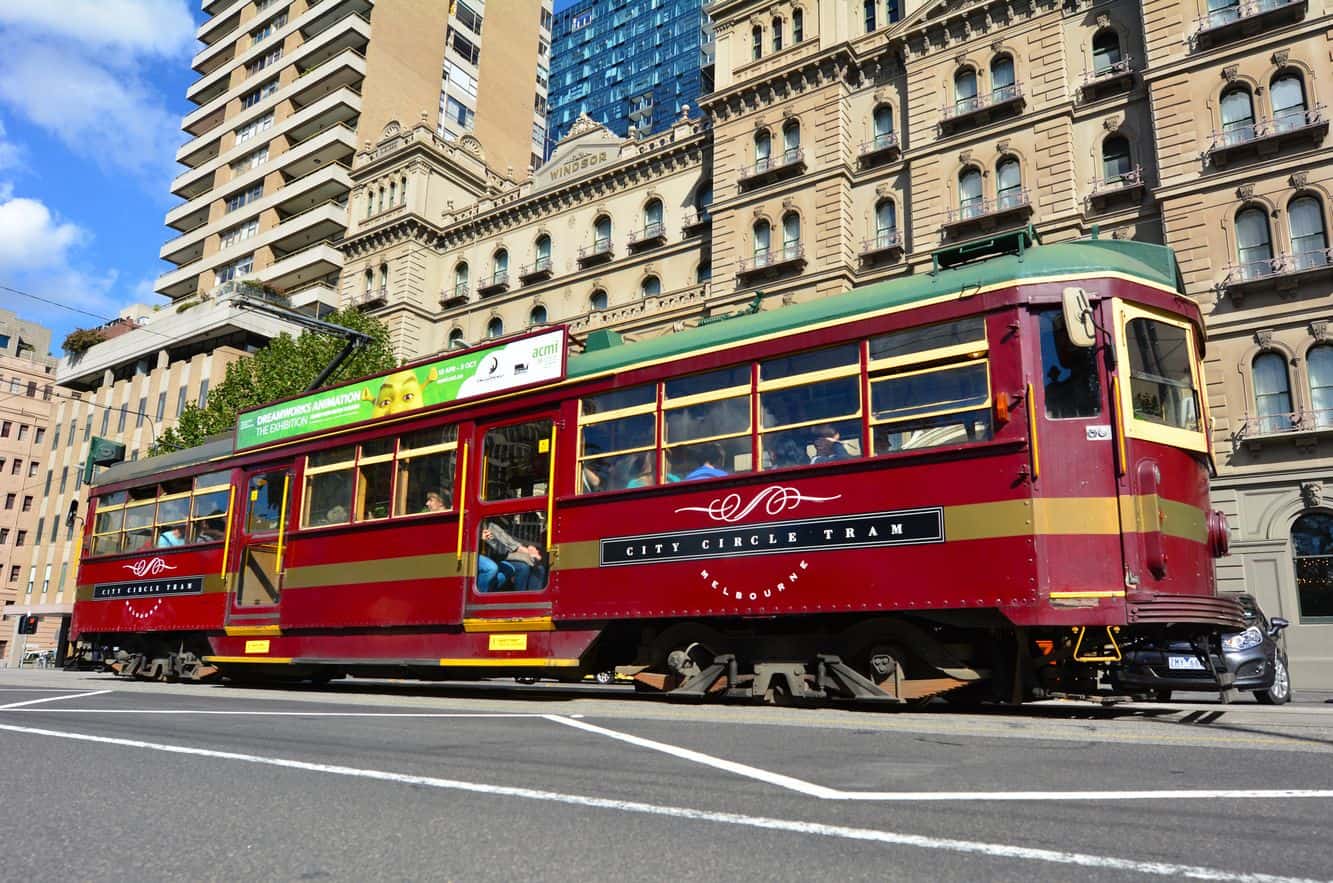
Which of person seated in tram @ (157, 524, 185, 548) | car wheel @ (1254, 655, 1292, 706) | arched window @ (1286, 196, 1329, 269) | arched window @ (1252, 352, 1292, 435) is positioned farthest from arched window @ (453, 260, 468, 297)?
car wheel @ (1254, 655, 1292, 706)

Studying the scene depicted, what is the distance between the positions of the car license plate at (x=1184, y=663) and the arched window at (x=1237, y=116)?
20452 mm

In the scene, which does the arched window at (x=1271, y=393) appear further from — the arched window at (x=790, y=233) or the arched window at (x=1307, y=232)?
the arched window at (x=790, y=233)

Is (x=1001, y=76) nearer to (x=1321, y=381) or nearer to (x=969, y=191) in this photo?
(x=969, y=191)

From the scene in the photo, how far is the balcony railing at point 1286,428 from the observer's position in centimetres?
2273

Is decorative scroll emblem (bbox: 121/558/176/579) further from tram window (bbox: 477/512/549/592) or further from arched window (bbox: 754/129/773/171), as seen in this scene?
arched window (bbox: 754/129/773/171)

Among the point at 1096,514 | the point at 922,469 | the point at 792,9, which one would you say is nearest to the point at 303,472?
the point at 922,469

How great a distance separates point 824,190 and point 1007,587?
25917mm

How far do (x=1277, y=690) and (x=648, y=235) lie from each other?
2909 cm

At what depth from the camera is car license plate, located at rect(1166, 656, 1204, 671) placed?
9.84 metres

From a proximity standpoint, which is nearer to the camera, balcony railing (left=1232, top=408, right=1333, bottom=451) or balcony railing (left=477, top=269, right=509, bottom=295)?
balcony railing (left=1232, top=408, right=1333, bottom=451)

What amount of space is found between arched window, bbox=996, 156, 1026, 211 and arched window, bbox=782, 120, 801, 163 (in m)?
7.14

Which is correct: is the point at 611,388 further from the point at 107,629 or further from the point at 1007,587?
the point at 107,629

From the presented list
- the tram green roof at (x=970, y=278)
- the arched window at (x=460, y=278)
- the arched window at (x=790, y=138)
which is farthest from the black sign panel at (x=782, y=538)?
the arched window at (x=460, y=278)

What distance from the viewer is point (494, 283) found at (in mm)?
41719
